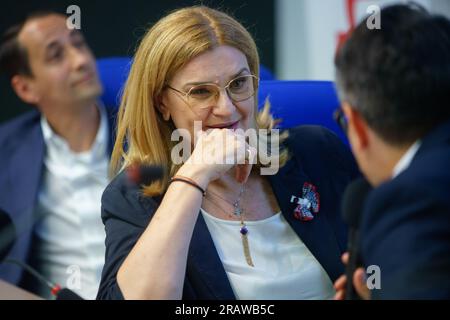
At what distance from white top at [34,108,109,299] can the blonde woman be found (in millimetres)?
451

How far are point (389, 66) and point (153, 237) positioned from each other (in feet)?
1.89

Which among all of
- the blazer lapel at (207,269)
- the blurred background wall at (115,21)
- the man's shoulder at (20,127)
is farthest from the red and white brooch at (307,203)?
the blurred background wall at (115,21)

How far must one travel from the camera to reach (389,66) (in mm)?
1104

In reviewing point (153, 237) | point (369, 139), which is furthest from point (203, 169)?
point (369, 139)

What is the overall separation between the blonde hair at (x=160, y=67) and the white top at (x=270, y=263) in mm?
193

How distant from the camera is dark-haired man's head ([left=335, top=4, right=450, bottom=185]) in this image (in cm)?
110

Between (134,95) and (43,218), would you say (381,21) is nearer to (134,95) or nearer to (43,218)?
(134,95)

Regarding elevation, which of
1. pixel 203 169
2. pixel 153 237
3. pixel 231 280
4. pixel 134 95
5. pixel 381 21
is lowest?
pixel 231 280

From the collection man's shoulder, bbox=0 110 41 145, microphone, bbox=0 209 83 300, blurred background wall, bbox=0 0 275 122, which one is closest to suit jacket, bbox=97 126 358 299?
microphone, bbox=0 209 83 300

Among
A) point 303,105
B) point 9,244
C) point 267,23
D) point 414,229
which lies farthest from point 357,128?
point 267,23

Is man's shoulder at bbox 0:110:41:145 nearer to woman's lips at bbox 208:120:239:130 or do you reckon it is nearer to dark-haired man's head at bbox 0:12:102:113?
dark-haired man's head at bbox 0:12:102:113

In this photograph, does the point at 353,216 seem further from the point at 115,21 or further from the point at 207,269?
the point at 115,21

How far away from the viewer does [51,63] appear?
2264 millimetres

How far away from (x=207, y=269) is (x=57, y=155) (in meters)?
0.87
